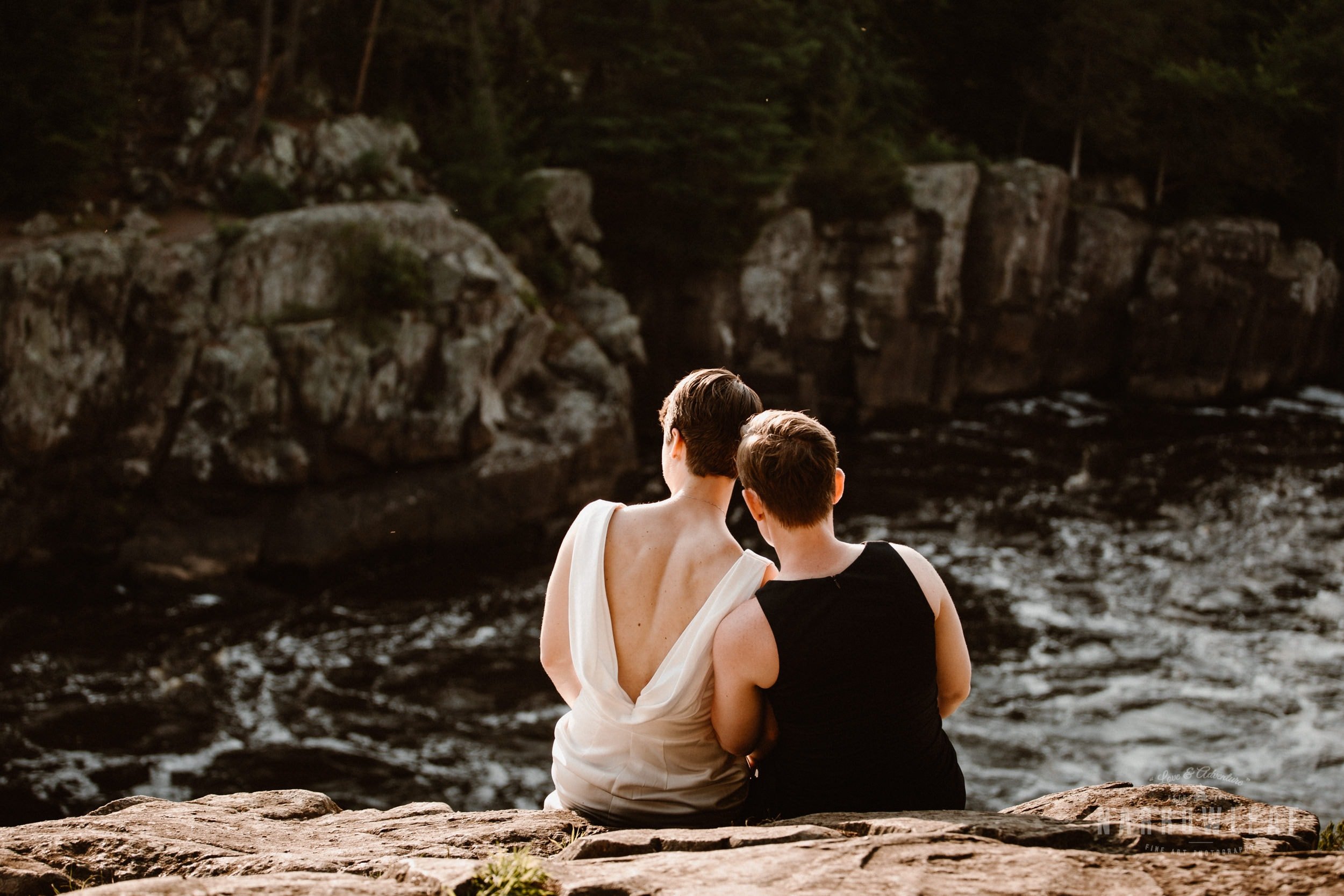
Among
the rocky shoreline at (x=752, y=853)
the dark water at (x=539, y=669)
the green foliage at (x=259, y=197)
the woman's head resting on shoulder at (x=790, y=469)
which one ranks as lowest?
the dark water at (x=539, y=669)

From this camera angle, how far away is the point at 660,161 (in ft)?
68.0

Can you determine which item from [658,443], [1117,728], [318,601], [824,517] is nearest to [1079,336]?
[658,443]

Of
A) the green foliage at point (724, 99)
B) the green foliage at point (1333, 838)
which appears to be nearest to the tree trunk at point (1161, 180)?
the green foliage at point (724, 99)

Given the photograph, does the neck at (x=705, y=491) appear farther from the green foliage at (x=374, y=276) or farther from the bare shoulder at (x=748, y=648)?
the green foliage at (x=374, y=276)

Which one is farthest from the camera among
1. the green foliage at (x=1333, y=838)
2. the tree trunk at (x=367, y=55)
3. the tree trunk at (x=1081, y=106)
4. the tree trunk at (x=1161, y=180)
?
the tree trunk at (x=1161, y=180)

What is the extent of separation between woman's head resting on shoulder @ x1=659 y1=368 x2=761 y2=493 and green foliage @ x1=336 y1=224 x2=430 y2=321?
12634mm

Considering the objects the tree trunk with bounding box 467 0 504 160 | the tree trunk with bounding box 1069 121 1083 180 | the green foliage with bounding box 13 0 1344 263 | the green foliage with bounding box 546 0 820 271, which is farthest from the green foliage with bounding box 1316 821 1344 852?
the tree trunk with bounding box 1069 121 1083 180

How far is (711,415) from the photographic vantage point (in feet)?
10.7

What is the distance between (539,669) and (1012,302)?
17426 millimetres

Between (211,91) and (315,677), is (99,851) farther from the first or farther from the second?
(211,91)

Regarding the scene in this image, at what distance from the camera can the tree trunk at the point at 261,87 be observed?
17.9 metres

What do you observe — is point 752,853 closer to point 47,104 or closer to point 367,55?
point 47,104

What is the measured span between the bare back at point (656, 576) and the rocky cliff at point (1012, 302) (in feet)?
61.0

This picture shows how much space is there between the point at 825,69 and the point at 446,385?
606 inches
